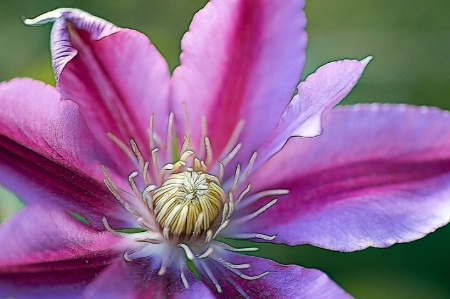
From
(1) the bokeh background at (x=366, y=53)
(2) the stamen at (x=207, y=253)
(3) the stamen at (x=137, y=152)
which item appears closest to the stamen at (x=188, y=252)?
(2) the stamen at (x=207, y=253)

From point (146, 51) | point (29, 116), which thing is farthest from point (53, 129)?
point (146, 51)

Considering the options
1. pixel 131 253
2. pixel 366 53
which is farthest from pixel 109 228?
pixel 366 53

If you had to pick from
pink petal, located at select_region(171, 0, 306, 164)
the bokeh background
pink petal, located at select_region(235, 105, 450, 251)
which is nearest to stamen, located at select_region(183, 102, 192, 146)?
pink petal, located at select_region(171, 0, 306, 164)

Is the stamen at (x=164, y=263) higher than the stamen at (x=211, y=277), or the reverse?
the stamen at (x=164, y=263)

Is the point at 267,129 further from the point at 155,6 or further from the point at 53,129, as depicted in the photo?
the point at 155,6

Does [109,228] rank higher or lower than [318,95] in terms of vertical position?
lower

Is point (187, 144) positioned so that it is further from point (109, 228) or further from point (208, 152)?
point (109, 228)

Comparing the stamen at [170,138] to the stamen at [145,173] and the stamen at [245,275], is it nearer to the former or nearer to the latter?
the stamen at [145,173]
